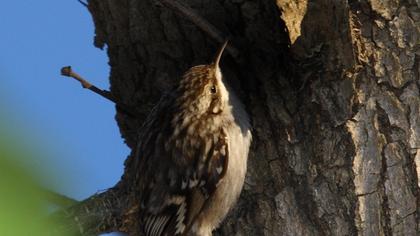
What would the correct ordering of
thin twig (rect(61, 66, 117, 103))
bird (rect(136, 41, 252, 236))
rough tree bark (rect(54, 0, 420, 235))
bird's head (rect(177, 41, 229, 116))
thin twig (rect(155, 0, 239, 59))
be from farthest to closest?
bird (rect(136, 41, 252, 236)), bird's head (rect(177, 41, 229, 116)), thin twig (rect(61, 66, 117, 103)), thin twig (rect(155, 0, 239, 59)), rough tree bark (rect(54, 0, 420, 235))

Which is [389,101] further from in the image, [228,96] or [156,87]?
[156,87]

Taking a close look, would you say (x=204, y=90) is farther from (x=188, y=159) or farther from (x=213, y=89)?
(x=188, y=159)

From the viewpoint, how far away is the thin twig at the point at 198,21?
191cm

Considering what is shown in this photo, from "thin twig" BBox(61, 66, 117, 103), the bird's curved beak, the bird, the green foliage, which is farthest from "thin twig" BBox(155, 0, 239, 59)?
the green foliage

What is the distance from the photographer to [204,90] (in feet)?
8.00

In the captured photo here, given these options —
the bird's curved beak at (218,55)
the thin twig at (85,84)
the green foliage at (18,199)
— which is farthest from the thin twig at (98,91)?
the green foliage at (18,199)

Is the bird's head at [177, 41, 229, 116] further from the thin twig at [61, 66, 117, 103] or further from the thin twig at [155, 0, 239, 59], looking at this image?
the thin twig at [61, 66, 117, 103]

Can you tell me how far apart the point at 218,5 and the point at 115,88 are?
57 cm

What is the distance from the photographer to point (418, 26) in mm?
1873

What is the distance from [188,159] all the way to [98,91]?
17.6 inches

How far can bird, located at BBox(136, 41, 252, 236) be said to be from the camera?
2363 millimetres

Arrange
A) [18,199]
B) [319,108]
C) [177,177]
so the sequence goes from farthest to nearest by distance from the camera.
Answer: [177,177] < [319,108] < [18,199]

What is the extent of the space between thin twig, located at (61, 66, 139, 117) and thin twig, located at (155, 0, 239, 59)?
0.40 meters


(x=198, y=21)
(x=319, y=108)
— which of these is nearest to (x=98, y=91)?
(x=198, y=21)
